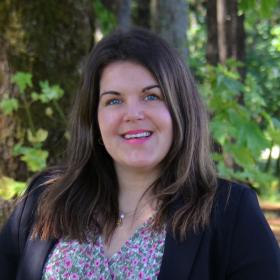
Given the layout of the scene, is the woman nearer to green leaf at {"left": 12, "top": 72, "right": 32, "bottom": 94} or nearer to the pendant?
the pendant

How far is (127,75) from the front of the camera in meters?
2.20

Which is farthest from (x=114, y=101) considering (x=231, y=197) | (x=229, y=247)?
(x=229, y=247)

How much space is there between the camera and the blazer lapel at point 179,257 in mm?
2023

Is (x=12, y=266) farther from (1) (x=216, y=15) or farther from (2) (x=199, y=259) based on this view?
(1) (x=216, y=15)

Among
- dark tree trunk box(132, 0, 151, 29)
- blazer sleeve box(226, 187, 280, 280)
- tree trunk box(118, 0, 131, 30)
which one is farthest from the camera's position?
dark tree trunk box(132, 0, 151, 29)

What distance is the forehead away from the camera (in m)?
2.17

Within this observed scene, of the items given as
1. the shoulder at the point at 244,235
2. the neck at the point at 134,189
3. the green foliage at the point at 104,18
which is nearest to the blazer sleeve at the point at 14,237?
the neck at the point at 134,189

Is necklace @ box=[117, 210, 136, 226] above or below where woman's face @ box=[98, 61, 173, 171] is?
below

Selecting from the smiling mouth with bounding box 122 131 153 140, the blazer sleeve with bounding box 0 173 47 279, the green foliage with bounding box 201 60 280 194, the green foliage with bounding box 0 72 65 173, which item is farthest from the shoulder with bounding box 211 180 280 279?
the green foliage with bounding box 0 72 65 173

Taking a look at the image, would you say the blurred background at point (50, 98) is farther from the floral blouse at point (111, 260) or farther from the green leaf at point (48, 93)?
the floral blouse at point (111, 260)

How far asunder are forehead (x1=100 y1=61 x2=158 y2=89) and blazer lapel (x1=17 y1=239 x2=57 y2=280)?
0.58 m

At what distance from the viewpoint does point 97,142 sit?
2482 millimetres

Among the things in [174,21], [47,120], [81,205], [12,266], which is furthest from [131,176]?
[174,21]

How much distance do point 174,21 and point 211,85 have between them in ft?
6.82
